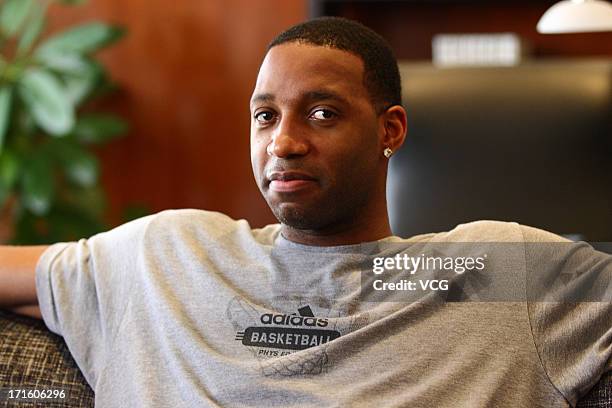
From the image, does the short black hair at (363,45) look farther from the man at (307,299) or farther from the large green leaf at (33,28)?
the large green leaf at (33,28)

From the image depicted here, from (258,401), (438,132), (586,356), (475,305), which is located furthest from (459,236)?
(438,132)

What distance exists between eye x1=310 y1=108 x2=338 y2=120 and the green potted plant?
67.3 inches

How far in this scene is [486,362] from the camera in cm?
108

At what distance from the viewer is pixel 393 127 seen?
4.14 feet

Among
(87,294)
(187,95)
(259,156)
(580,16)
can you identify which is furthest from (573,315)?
(187,95)

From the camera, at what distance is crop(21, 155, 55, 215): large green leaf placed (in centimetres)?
282

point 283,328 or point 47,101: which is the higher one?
point 47,101

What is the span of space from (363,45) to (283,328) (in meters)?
0.39

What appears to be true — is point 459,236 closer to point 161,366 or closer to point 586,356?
point 586,356

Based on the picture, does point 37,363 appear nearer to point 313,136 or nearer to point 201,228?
point 201,228

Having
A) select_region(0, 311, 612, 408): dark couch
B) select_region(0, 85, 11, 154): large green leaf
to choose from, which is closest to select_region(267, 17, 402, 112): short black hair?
select_region(0, 311, 612, 408): dark couch

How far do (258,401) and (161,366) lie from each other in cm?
15

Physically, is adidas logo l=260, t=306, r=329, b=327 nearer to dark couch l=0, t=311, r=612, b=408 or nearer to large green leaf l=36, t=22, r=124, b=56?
dark couch l=0, t=311, r=612, b=408

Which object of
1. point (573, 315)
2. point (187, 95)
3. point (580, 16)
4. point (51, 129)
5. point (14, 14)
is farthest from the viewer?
point (187, 95)
